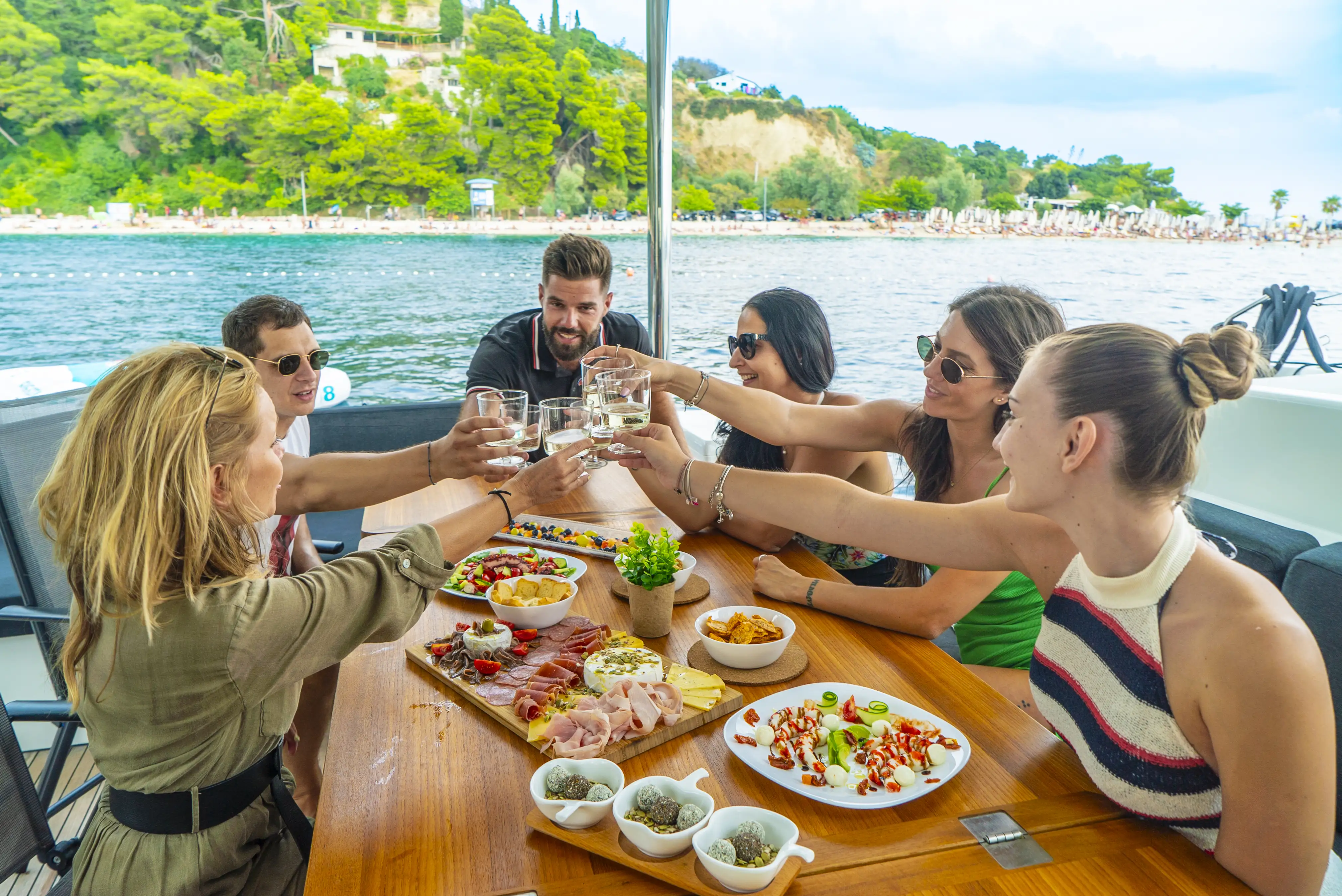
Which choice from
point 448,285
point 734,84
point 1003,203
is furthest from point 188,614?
point 448,285

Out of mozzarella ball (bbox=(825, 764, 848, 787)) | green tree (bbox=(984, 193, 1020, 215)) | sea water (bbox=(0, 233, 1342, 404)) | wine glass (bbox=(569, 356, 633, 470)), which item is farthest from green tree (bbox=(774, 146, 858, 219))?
mozzarella ball (bbox=(825, 764, 848, 787))

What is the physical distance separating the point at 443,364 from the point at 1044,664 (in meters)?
19.3

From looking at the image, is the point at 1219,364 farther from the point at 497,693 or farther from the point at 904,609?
the point at 497,693

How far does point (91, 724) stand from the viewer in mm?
1188

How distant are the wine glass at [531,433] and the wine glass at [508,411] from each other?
0.04ft

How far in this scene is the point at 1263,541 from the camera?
2.37 metres

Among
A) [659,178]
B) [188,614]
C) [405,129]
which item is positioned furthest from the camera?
[405,129]

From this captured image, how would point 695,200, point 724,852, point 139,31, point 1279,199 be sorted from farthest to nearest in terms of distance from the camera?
point 139,31 < point 695,200 < point 1279,199 < point 724,852

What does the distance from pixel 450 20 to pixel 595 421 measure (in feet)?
67.5

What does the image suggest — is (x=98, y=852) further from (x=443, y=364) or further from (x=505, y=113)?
(x=505, y=113)

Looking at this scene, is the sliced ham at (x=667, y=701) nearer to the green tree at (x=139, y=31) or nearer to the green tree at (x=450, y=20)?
the green tree at (x=450, y=20)

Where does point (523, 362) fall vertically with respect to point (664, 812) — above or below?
above

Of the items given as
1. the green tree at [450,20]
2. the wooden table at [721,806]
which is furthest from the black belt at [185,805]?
the green tree at [450,20]

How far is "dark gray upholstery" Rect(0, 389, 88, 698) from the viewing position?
6.31ft
